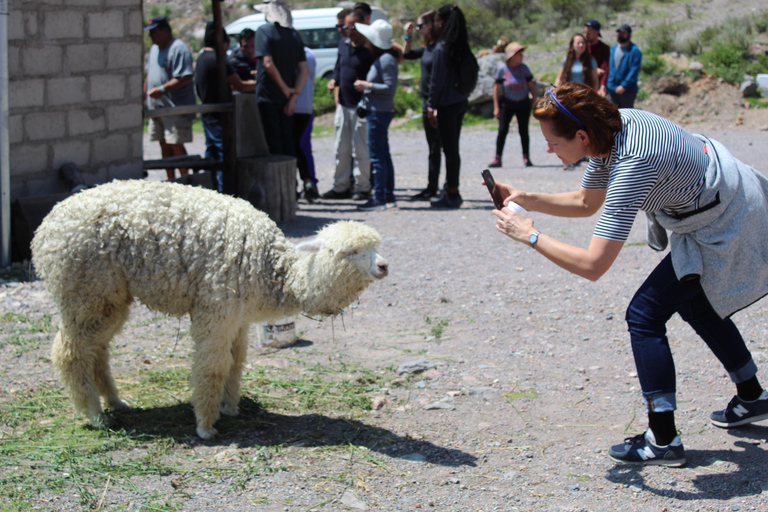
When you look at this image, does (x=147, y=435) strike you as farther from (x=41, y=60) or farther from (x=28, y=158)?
(x=41, y=60)

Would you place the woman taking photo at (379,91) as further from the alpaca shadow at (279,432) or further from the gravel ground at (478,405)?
the alpaca shadow at (279,432)

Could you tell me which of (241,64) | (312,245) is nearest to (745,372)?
(312,245)

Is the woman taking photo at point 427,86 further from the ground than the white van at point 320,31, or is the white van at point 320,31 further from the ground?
the white van at point 320,31

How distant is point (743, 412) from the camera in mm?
3830

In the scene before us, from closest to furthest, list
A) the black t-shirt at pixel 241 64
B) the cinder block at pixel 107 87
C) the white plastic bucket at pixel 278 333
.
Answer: the white plastic bucket at pixel 278 333 → the cinder block at pixel 107 87 → the black t-shirt at pixel 241 64

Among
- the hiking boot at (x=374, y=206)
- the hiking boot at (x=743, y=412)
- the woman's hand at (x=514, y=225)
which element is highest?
the woman's hand at (x=514, y=225)

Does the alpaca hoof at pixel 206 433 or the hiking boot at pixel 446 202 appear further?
the hiking boot at pixel 446 202

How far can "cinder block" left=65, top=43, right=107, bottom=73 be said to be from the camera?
6.94 m

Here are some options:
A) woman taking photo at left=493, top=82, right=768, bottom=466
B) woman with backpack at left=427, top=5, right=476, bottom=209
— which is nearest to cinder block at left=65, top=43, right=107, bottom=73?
woman with backpack at left=427, top=5, right=476, bottom=209

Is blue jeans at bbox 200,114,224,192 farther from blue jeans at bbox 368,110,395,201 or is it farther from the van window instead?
the van window


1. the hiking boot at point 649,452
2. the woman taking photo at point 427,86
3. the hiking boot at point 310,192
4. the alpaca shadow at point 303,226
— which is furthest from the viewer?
the hiking boot at point 310,192

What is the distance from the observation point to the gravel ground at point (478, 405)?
132 inches

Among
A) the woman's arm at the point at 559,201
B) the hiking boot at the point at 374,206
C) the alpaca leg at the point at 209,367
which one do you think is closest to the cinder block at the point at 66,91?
the hiking boot at the point at 374,206

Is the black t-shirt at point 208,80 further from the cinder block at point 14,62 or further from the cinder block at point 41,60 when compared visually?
the cinder block at point 14,62
